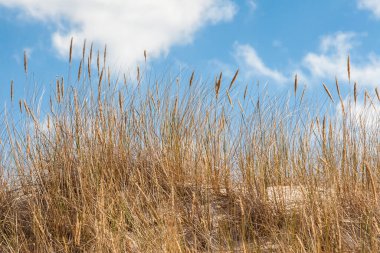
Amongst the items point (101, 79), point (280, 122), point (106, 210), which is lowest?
point (106, 210)

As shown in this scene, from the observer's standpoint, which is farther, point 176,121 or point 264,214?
point 176,121

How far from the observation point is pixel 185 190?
3.59 meters

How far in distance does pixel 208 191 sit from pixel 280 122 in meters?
0.84

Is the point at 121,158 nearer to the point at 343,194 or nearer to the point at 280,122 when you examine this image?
the point at 280,122

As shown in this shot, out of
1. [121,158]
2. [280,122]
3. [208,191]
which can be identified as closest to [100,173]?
A: [121,158]

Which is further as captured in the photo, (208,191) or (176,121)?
(176,121)

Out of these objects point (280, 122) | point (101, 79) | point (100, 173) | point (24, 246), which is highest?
point (101, 79)

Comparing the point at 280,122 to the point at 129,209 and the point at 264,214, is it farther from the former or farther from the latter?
the point at 129,209

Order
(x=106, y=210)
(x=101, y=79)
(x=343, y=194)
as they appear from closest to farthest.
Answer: (x=106, y=210) < (x=343, y=194) < (x=101, y=79)

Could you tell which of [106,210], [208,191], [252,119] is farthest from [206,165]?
[106,210]

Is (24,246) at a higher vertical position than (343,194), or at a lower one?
lower

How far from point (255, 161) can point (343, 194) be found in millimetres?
629

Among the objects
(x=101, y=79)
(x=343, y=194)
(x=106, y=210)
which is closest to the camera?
(x=106, y=210)

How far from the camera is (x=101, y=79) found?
3.89 meters
